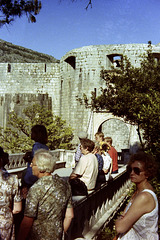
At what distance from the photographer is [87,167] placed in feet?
14.9

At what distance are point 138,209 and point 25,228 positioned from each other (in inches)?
35.7

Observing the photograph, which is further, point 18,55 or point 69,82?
point 18,55

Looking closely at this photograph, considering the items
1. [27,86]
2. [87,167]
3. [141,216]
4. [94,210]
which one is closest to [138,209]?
[141,216]

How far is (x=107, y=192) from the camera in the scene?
243 inches

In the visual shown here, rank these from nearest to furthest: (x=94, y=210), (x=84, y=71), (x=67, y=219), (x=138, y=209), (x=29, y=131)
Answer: (x=138, y=209), (x=67, y=219), (x=94, y=210), (x=29, y=131), (x=84, y=71)

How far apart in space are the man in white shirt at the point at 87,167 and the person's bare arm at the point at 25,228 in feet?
6.03

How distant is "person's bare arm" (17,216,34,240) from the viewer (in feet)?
8.46

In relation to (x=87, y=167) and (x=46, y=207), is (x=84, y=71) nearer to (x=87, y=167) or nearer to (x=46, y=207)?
(x=87, y=167)

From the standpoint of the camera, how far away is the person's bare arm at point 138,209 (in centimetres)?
249

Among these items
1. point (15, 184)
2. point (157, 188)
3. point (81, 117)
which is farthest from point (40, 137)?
point (81, 117)

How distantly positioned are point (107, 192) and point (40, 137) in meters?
2.38

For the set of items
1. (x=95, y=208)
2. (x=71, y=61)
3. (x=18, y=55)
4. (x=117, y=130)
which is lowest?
(x=117, y=130)

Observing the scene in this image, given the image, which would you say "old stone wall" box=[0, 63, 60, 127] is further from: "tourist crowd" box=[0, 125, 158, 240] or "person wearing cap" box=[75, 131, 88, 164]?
"tourist crowd" box=[0, 125, 158, 240]

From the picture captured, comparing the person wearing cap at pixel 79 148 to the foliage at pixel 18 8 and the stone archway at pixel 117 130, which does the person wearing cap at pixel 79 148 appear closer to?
the foliage at pixel 18 8
